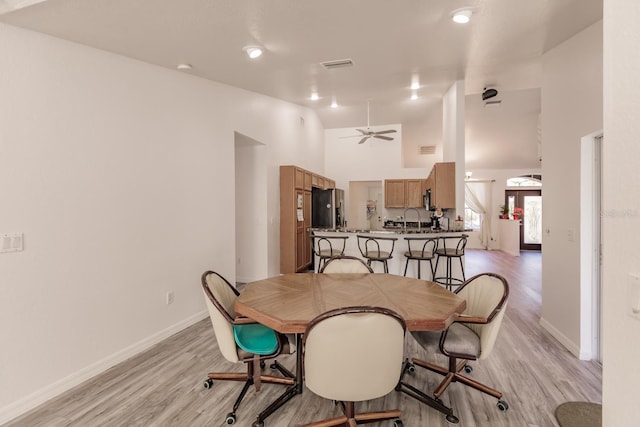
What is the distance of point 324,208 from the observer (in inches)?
281

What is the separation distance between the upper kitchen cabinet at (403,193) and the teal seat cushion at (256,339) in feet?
21.7

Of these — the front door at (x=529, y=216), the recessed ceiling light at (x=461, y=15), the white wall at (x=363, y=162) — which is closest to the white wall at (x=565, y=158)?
the recessed ceiling light at (x=461, y=15)

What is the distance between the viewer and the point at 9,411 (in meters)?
2.04

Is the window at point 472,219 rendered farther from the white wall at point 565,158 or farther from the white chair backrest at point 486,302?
the white chair backrest at point 486,302

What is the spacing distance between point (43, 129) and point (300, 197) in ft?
13.4

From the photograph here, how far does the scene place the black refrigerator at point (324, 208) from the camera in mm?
6905

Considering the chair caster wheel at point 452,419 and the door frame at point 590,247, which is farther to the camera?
the door frame at point 590,247

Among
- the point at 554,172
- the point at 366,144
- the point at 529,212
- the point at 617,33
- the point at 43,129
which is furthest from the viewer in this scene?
the point at 529,212

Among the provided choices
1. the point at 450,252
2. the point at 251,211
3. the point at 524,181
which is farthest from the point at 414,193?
the point at 251,211

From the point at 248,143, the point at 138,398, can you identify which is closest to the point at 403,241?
the point at 248,143

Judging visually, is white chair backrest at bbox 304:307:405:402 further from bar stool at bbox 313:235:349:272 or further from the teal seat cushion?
bar stool at bbox 313:235:349:272

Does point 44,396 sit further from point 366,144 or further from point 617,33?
point 366,144

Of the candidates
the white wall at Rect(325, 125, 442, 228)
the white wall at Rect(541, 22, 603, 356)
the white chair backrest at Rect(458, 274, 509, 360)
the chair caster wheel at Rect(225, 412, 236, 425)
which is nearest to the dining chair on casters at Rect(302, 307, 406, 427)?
the chair caster wheel at Rect(225, 412, 236, 425)

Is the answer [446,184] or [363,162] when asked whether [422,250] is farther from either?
[363,162]
